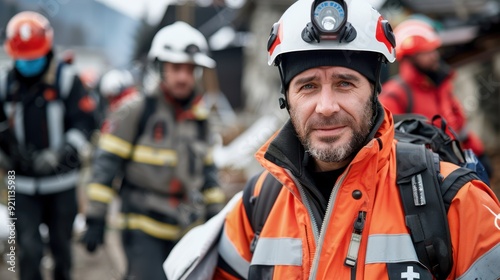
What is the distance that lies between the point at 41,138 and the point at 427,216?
15.5 feet

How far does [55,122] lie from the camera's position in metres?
6.46

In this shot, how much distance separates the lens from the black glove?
5355 millimetres

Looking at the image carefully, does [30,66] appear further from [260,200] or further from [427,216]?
[427,216]

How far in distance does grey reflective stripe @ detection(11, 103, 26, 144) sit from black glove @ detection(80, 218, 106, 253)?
1427 mm

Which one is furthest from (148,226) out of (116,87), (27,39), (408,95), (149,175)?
(116,87)

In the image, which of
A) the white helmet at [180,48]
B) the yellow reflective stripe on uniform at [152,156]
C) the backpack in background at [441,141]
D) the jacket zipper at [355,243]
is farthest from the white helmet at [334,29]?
the white helmet at [180,48]

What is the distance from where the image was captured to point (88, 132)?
6672 mm

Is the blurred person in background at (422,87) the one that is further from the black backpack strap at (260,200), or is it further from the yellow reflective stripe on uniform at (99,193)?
the black backpack strap at (260,200)

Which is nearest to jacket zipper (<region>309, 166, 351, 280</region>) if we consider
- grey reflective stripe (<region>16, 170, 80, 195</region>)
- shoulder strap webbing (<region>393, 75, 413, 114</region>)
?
shoulder strap webbing (<region>393, 75, 413, 114</region>)

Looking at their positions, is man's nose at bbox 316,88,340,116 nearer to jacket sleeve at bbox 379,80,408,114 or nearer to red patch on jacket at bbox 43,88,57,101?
jacket sleeve at bbox 379,80,408,114

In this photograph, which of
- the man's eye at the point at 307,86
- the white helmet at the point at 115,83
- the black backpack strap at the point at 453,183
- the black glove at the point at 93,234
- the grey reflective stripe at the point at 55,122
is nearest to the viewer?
the black backpack strap at the point at 453,183

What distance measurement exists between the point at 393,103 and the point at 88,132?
291cm

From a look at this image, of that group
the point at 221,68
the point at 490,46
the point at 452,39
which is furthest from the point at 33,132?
the point at 221,68

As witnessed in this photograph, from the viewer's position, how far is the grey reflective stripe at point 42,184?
6.37 m
